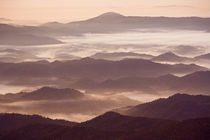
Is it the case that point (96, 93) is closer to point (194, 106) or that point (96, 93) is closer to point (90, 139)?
point (194, 106)

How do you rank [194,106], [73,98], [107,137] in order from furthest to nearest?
1. [73,98]
2. [194,106]
3. [107,137]

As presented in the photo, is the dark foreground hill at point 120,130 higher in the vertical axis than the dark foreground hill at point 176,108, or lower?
higher

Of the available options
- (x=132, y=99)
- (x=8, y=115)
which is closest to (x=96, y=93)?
(x=132, y=99)

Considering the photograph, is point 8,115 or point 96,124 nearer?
point 96,124

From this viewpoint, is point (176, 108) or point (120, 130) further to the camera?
point (176, 108)

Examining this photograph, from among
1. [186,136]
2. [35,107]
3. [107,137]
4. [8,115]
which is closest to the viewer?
[186,136]

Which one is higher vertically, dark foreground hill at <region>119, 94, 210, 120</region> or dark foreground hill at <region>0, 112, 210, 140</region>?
dark foreground hill at <region>0, 112, 210, 140</region>

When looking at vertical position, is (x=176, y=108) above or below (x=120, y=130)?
below

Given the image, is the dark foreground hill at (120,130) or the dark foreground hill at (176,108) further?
the dark foreground hill at (176,108)
